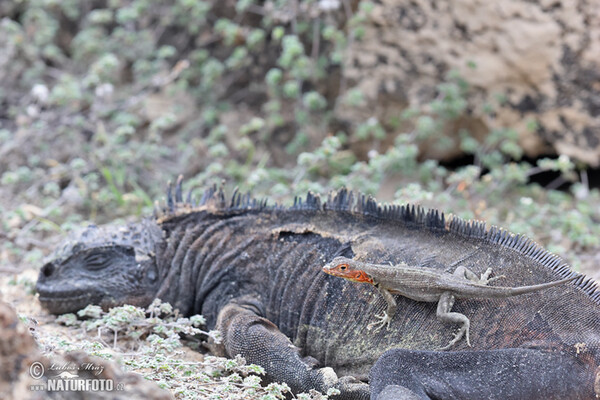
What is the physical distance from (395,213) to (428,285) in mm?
696

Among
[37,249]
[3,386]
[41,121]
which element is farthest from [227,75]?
[3,386]

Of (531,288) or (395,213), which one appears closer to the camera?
(531,288)

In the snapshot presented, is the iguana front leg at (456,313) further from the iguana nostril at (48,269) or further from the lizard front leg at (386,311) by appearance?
the iguana nostril at (48,269)

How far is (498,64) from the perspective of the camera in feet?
22.7

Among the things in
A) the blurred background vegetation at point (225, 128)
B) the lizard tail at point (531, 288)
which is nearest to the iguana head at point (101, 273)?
the blurred background vegetation at point (225, 128)

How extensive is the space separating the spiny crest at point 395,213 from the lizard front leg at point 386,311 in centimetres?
53

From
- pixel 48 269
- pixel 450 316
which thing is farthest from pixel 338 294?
pixel 48 269

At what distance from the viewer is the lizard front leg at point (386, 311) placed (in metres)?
3.50

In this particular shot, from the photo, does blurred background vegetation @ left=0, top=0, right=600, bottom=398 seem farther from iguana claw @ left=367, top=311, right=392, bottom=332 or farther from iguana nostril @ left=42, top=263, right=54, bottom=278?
iguana claw @ left=367, top=311, right=392, bottom=332

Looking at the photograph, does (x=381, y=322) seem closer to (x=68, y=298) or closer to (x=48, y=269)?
(x=68, y=298)

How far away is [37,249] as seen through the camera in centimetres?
587

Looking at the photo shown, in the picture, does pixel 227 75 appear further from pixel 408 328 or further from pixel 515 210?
pixel 408 328

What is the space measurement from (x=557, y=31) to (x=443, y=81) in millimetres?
1267

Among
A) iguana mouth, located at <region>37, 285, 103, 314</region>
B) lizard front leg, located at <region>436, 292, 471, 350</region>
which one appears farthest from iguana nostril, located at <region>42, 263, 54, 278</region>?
lizard front leg, located at <region>436, 292, 471, 350</region>
